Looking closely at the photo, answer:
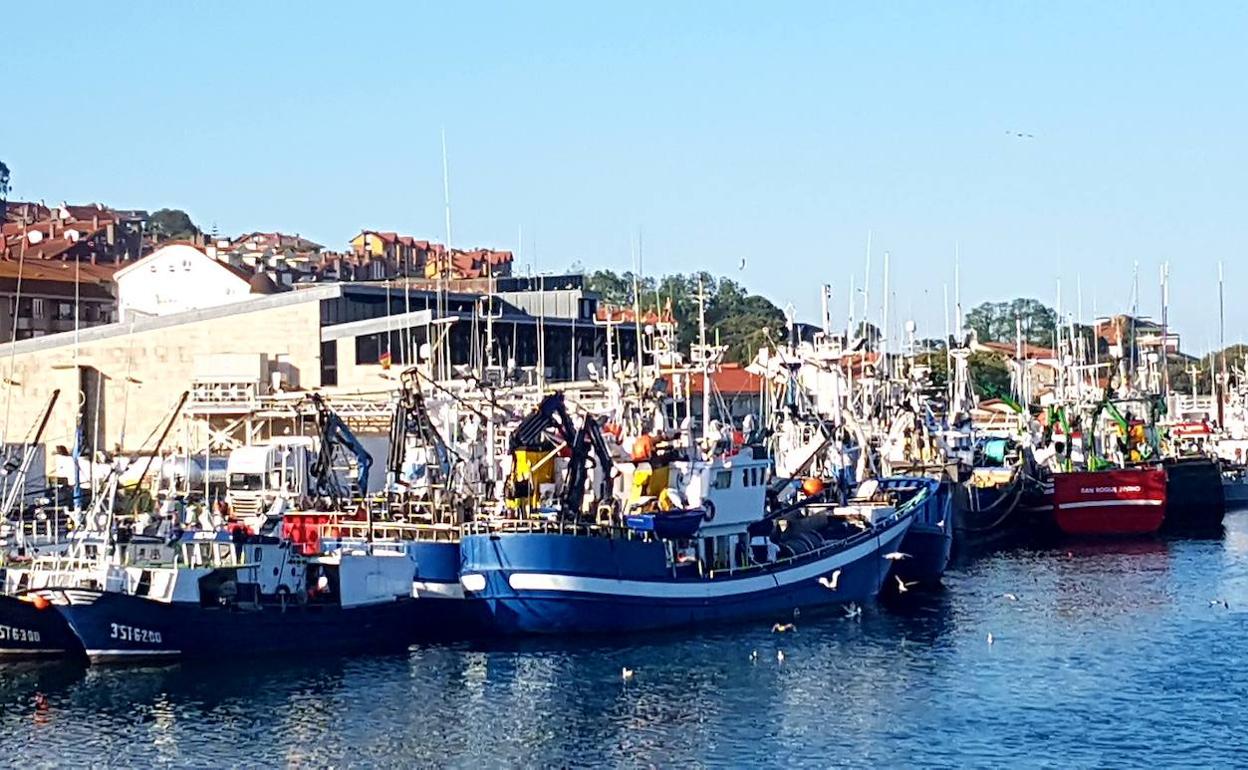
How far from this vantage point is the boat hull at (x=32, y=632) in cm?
3866

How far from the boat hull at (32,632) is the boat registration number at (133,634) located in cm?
115

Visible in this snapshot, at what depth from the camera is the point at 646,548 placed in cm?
4316

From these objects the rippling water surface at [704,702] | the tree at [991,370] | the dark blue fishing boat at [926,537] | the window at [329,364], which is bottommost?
the rippling water surface at [704,702]

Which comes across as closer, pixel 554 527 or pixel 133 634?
pixel 133 634

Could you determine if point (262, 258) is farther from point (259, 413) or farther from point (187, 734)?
point (187, 734)

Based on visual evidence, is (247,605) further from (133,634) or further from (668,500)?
(668,500)

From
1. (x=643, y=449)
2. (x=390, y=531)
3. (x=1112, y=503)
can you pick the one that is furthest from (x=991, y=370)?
(x=390, y=531)

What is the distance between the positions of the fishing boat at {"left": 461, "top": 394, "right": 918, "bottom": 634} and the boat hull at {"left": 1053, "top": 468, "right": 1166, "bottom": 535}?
69.6 ft

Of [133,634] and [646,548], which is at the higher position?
[646,548]

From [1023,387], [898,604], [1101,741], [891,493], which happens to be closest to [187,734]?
[1101,741]

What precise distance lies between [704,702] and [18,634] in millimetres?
14288

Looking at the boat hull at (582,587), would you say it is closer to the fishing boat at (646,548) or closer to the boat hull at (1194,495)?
the fishing boat at (646,548)

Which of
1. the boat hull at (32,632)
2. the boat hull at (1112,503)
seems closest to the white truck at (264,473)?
the boat hull at (32,632)

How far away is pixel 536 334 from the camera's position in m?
84.1
